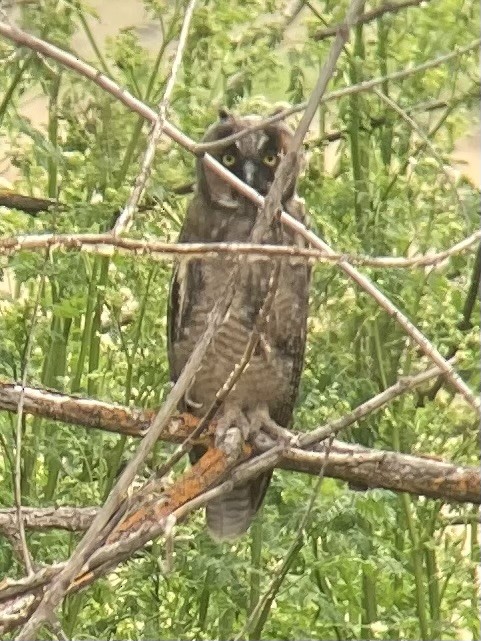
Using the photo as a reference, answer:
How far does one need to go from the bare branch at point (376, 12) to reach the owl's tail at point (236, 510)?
0.59m

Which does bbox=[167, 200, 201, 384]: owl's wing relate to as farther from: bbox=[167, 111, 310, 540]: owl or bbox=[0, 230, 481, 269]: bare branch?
bbox=[0, 230, 481, 269]: bare branch

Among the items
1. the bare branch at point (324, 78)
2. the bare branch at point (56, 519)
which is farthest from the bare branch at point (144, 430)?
the bare branch at point (324, 78)

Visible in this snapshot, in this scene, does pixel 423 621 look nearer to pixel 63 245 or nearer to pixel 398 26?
pixel 398 26

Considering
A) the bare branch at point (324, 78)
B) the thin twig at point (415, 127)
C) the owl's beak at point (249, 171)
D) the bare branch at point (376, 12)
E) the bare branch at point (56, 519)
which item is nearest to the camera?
the bare branch at point (324, 78)

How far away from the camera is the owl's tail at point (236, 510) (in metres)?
1.50

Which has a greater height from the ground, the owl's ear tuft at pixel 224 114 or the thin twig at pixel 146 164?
the owl's ear tuft at pixel 224 114

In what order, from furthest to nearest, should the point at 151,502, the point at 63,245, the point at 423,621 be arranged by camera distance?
1. the point at 423,621
2. the point at 151,502
3. the point at 63,245

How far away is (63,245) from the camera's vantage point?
612mm

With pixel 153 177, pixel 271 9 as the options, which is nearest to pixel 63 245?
pixel 153 177

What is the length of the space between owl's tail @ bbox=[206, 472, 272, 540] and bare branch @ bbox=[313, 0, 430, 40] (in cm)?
59

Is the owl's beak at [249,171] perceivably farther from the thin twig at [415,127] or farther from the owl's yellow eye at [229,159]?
the thin twig at [415,127]

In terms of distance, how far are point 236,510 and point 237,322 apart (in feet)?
0.87

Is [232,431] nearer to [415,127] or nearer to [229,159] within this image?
[229,159]

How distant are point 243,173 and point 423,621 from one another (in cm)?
64
